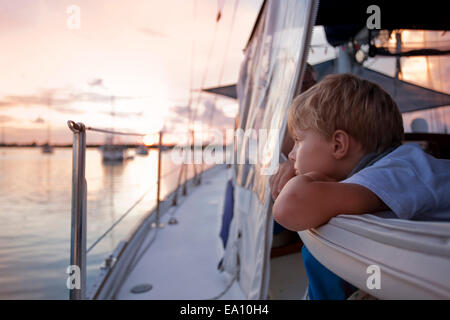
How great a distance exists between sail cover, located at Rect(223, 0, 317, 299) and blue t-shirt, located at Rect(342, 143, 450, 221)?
0.49 metres

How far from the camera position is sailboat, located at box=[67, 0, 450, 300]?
0.91 ft

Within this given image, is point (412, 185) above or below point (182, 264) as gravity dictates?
above

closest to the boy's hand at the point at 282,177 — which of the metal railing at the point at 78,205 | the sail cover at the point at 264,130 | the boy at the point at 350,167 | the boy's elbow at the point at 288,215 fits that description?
the boy at the point at 350,167

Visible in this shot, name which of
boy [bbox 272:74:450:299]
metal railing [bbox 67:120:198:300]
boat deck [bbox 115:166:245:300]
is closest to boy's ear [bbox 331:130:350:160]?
boy [bbox 272:74:450:299]

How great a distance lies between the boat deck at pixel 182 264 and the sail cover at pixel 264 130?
14 centimetres

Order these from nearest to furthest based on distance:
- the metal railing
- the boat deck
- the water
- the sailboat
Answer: the sailboat < the metal railing < the boat deck < the water

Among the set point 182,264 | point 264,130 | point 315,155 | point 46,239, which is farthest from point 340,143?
point 46,239

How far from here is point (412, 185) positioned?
0.37 metres

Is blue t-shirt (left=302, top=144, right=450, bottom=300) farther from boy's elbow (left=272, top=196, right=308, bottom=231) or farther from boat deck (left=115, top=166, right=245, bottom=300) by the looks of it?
boat deck (left=115, top=166, right=245, bottom=300)

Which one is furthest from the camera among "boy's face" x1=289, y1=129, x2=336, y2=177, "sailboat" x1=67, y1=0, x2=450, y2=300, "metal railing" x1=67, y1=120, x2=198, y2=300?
"metal railing" x1=67, y1=120, x2=198, y2=300

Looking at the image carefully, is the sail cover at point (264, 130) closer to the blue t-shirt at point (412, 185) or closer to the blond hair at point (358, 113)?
the blond hair at point (358, 113)

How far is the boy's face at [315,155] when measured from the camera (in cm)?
48

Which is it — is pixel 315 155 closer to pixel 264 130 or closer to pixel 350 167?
pixel 350 167

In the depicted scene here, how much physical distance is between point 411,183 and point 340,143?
5.0 inches
